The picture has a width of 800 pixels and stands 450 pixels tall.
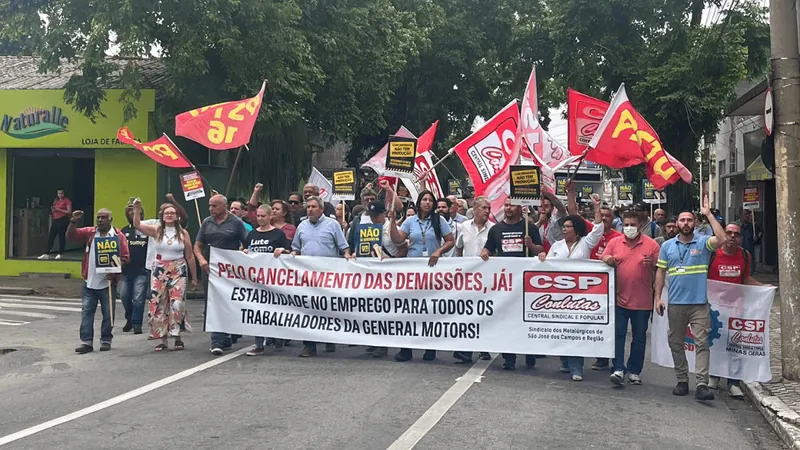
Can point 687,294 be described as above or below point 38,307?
above

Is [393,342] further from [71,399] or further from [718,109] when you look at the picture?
[718,109]

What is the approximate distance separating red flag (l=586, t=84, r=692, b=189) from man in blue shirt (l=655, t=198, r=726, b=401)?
6.65 feet

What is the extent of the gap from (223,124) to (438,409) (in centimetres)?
725

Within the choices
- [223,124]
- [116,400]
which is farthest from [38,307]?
[116,400]

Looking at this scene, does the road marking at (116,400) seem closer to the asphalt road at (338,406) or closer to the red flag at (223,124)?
the asphalt road at (338,406)

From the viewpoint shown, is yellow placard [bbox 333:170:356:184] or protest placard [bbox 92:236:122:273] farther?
yellow placard [bbox 333:170:356:184]

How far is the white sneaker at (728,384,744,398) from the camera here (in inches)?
348

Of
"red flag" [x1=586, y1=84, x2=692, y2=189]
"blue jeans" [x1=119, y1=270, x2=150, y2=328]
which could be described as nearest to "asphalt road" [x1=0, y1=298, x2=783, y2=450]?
"blue jeans" [x1=119, y1=270, x2=150, y2=328]

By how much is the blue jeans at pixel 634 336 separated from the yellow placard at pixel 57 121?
1504 centimetres

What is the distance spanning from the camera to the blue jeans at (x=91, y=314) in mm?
10727

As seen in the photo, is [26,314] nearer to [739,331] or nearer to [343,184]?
[343,184]

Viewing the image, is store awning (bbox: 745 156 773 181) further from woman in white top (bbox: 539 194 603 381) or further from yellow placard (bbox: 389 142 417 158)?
woman in white top (bbox: 539 194 603 381)

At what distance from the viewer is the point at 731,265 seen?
8.90 meters

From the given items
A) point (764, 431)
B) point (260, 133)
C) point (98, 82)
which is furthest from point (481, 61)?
point (764, 431)
